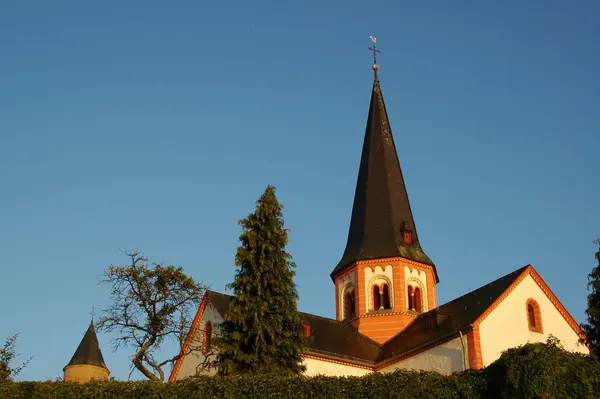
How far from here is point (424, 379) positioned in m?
23.9

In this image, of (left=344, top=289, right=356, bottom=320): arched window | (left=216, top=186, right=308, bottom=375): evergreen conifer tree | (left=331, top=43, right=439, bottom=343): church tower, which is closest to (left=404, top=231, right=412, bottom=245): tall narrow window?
(left=331, top=43, right=439, bottom=343): church tower

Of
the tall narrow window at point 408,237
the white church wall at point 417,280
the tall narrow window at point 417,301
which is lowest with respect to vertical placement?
the tall narrow window at point 417,301

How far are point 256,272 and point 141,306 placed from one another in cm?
562

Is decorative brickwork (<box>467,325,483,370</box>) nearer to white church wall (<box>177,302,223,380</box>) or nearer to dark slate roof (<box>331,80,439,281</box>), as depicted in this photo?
dark slate roof (<box>331,80,439,281</box>)

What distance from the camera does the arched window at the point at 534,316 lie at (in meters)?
39.2

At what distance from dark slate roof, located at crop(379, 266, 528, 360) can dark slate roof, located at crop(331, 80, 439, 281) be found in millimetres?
5305

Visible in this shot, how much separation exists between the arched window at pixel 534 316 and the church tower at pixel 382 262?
8753 mm

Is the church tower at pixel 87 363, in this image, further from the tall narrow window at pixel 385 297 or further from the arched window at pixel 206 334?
the tall narrow window at pixel 385 297

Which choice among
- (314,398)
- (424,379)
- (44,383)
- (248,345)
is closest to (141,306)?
(248,345)

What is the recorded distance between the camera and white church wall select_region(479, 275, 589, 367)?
3762 centimetres

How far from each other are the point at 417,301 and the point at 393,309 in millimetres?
2070

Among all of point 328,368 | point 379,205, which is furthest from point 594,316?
point 379,205

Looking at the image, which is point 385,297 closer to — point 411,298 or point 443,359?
point 411,298

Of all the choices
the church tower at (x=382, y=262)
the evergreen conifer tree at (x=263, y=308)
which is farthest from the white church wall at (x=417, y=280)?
the evergreen conifer tree at (x=263, y=308)
